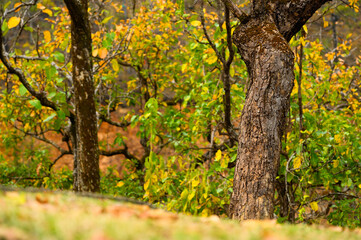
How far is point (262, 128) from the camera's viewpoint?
10.1 ft

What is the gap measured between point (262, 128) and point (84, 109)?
2.16 meters

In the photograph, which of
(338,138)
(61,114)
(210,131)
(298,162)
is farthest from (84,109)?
(338,138)

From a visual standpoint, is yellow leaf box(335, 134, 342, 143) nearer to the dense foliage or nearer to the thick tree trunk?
the dense foliage

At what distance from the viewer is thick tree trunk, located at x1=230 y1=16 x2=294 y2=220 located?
3029 mm

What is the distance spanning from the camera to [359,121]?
199 inches

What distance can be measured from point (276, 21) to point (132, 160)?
581 centimetres

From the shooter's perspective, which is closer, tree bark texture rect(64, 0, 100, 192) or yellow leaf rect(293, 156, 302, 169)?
yellow leaf rect(293, 156, 302, 169)

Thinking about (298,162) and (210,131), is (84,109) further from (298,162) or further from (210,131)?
(298,162)

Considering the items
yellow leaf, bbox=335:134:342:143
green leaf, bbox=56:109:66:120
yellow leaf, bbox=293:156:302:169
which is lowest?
yellow leaf, bbox=293:156:302:169

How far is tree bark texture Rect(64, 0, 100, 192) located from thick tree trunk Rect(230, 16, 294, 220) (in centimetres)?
185

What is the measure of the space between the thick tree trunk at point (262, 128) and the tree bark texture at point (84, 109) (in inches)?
72.8

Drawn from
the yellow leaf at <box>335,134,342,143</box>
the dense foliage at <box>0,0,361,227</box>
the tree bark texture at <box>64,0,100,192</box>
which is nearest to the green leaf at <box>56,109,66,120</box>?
the dense foliage at <box>0,0,361,227</box>

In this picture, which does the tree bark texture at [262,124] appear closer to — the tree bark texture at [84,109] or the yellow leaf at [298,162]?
the yellow leaf at [298,162]

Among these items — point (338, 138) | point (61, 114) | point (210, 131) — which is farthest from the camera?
point (210, 131)
